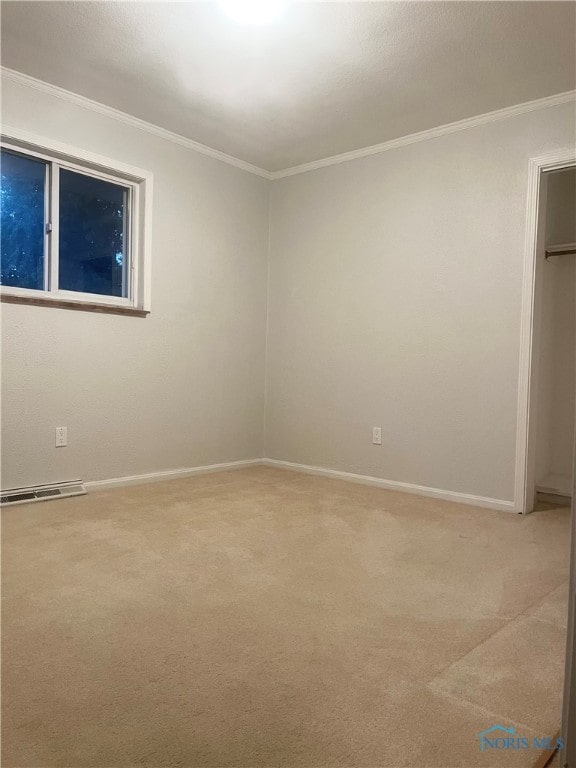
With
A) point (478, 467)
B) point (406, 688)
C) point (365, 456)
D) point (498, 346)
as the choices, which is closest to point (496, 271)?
point (498, 346)

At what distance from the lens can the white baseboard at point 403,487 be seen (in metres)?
3.42

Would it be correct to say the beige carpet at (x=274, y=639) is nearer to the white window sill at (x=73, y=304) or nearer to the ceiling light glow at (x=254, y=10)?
the white window sill at (x=73, y=304)

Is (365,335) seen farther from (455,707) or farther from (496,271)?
(455,707)

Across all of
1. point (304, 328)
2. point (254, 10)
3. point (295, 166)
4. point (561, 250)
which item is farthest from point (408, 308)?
point (254, 10)

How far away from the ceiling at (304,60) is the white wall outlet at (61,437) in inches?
78.6

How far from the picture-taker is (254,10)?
2.44 metres

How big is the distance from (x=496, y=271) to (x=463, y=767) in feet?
9.39

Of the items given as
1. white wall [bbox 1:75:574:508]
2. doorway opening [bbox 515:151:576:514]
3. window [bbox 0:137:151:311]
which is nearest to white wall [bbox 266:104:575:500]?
white wall [bbox 1:75:574:508]

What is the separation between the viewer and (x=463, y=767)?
1.15 m

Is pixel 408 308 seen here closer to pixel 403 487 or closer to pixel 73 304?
pixel 403 487

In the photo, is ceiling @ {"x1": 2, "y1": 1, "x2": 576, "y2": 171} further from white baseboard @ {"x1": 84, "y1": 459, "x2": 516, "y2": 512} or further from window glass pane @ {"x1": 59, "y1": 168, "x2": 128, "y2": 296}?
white baseboard @ {"x1": 84, "y1": 459, "x2": 516, "y2": 512}

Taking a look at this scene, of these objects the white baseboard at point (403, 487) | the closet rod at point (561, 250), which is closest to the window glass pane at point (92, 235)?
the white baseboard at point (403, 487)

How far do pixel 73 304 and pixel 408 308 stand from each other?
7.10 ft

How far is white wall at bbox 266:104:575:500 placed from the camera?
11.2ft
